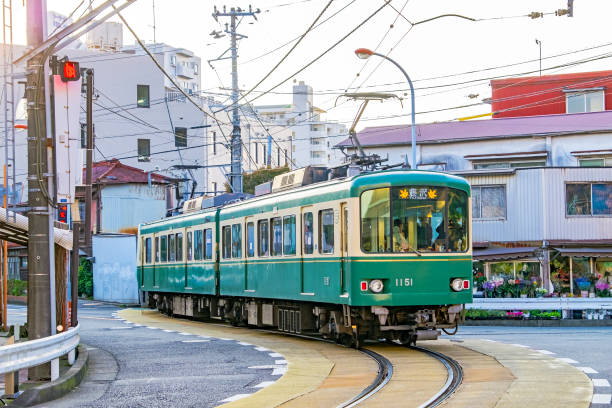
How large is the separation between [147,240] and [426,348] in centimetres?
1712

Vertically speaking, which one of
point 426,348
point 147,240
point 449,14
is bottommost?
point 426,348

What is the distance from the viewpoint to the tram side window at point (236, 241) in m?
22.1

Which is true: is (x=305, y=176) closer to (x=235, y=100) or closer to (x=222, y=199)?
(x=222, y=199)

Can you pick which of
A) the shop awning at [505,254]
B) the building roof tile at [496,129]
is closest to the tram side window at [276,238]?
the shop awning at [505,254]

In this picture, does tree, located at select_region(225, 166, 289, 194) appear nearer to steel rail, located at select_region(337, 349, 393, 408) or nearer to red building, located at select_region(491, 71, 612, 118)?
red building, located at select_region(491, 71, 612, 118)

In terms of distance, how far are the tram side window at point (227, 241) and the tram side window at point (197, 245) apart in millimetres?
2086

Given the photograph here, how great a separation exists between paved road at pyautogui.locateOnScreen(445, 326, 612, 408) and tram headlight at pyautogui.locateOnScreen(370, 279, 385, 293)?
2.57 m

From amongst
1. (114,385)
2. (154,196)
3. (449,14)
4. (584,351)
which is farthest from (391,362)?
(154,196)

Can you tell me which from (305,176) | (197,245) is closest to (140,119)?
(197,245)

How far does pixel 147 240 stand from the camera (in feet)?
105

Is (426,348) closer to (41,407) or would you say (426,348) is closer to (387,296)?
(387,296)

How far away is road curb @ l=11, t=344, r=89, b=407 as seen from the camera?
1049cm

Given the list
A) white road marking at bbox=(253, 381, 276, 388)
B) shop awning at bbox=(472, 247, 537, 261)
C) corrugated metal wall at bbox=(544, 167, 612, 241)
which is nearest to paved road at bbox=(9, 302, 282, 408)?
white road marking at bbox=(253, 381, 276, 388)

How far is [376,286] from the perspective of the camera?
52.4 feet
